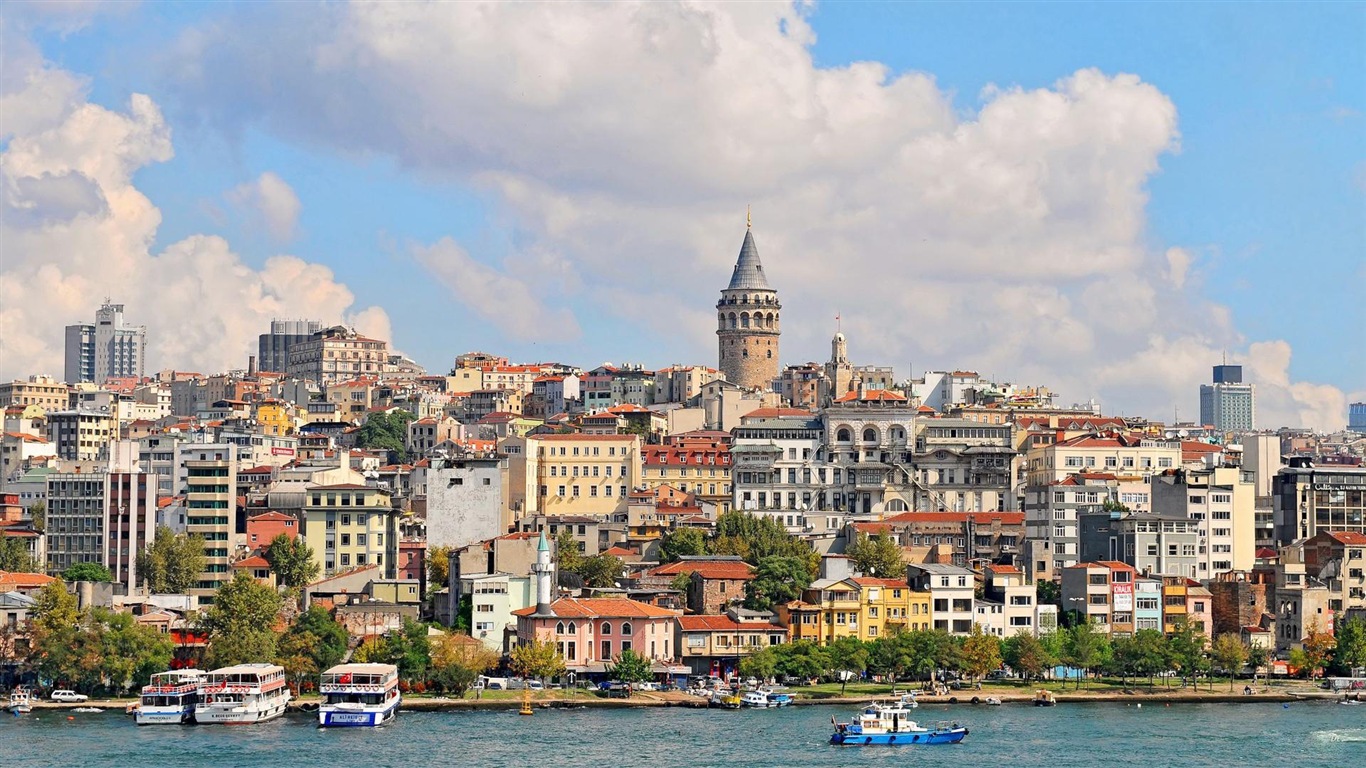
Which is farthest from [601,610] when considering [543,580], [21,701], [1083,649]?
[21,701]

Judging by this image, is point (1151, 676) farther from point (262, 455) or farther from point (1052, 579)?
point (262, 455)

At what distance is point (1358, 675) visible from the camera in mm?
57906

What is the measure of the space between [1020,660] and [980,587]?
4314 mm

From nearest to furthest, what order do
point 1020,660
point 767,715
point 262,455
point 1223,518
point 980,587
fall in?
point 767,715 < point 1020,660 < point 980,587 < point 1223,518 < point 262,455

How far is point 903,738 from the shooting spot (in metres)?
47.8

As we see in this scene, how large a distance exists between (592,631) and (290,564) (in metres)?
10.8

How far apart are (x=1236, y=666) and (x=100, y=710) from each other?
2672 cm

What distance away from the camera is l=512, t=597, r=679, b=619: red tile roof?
180 ft

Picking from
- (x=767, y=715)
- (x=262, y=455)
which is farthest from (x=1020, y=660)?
(x=262, y=455)

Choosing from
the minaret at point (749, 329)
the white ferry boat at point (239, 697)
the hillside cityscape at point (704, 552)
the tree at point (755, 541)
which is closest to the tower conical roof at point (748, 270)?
the minaret at point (749, 329)

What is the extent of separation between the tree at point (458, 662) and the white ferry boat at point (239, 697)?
3747mm

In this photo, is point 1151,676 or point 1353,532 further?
point 1353,532

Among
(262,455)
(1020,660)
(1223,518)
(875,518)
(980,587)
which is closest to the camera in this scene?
(1020,660)

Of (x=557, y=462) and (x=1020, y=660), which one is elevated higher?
(x=557, y=462)
